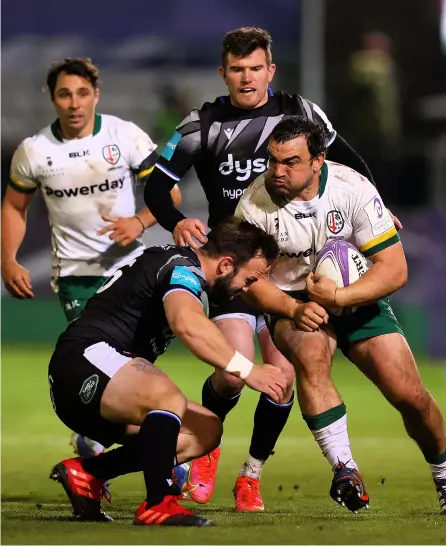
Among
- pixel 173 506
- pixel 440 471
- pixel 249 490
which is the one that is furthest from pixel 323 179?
pixel 173 506

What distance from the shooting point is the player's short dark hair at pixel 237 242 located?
6914 millimetres

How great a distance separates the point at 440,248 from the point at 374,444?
540 cm

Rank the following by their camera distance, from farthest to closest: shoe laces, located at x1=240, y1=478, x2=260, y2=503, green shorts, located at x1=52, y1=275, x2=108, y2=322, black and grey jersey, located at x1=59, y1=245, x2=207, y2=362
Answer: green shorts, located at x1=52, y1=275, x2=108, y2=322 → shoe laces, located at x1=240, y1=478, x2=260, y2=503 → black and grey jersey, located at x1=59, y1=245, x2=207, y2=362

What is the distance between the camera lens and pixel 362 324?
7.49m

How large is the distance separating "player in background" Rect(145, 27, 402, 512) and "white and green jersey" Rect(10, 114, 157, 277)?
1.13 metres

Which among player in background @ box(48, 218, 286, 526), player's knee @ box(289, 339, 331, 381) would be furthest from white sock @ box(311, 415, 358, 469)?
player in background @ box(48, 218, 286, 526)

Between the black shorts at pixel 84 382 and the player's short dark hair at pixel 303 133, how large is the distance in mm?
1411

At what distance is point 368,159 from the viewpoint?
663 inches

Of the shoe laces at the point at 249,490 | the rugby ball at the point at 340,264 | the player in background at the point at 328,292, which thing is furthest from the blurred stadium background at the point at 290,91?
the rugby ball at the point at 340,264

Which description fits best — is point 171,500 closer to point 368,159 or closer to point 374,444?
point 374,444

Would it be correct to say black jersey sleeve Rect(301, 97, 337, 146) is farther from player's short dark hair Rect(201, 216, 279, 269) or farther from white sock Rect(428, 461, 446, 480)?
white sock Rect(428, 461, 446, 480)

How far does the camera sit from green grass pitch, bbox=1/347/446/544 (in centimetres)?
620

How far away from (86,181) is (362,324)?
2617mm

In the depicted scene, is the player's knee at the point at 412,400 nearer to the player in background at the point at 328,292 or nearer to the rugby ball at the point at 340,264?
the player in background at the point at 328,292
